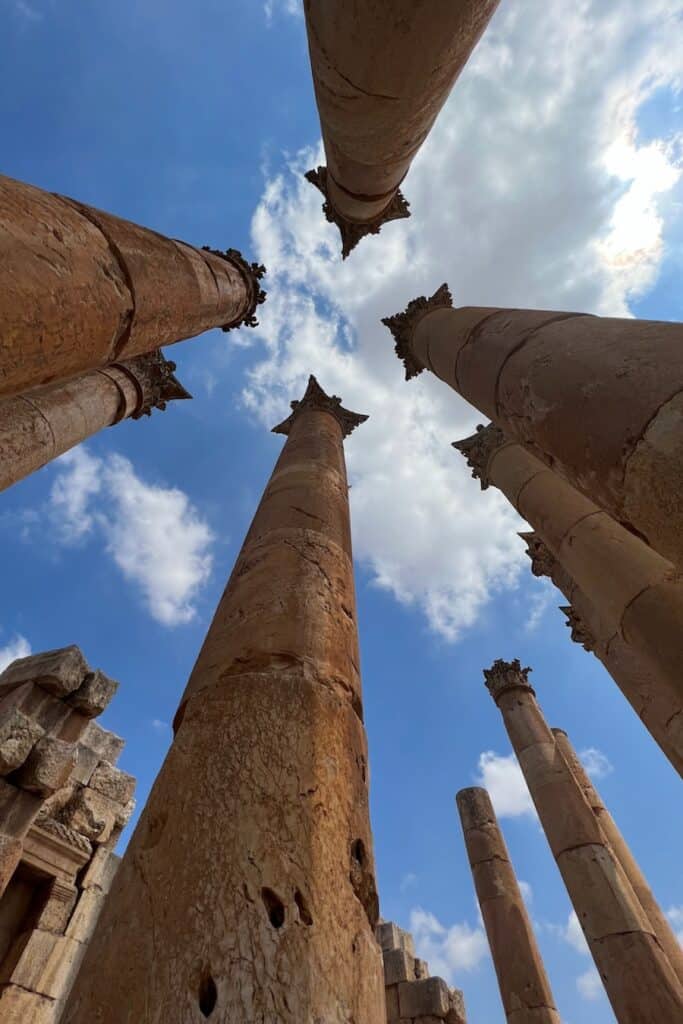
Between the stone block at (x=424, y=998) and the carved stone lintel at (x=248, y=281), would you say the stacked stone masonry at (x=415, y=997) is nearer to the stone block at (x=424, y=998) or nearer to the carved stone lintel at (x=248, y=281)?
the stone block at (x=424, y=998)

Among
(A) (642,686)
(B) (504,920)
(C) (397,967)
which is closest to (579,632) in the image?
(A) (642,686)

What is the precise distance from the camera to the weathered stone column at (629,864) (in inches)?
414

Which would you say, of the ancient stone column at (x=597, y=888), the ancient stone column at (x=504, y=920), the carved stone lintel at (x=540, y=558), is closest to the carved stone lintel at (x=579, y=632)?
the carved stone lintel at (x=540, y=558)

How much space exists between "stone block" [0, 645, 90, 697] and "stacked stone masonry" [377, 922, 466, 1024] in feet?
29.3

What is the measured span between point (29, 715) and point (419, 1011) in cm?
1144

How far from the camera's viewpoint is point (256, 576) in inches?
184

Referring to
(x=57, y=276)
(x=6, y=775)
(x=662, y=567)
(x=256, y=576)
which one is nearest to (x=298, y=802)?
(x=256, y=576)

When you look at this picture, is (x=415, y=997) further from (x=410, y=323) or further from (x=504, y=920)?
(x=410, y=323)

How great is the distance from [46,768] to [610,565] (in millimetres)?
7492

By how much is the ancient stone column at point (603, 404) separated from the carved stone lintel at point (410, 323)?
15.0 ft

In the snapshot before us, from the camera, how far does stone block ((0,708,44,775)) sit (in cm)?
691

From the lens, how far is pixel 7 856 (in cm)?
657

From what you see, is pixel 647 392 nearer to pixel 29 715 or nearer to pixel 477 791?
pixel 29 715

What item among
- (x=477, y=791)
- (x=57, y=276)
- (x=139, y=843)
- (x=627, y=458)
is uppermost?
(x=477, y=791)
